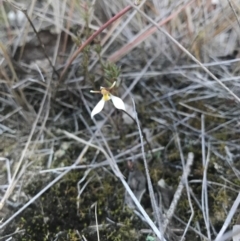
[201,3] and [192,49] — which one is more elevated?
[201,3]

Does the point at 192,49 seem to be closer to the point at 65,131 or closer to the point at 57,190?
the point at 65,131

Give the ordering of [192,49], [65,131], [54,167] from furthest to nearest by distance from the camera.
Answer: [192,49] → [65,131] → [54,167]

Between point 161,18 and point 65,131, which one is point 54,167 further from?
point 161,18

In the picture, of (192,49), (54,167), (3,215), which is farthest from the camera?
(192,49)

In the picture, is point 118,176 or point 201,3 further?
point 201,3

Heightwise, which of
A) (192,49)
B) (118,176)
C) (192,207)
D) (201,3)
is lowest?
(192,207)

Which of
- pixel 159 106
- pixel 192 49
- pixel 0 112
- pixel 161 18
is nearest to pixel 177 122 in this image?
pixel 159 106

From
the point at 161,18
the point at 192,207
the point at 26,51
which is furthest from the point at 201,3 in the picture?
the point at 192,207
